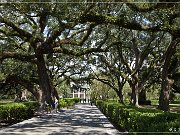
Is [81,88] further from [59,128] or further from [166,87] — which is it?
[59,128]

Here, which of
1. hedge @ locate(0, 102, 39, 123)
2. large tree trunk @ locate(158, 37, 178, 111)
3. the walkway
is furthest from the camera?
hedge @ locate(0, 102, 39, 123)

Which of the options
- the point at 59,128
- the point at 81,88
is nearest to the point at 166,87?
the point at 59,128

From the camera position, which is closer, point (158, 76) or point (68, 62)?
point (158, 76)

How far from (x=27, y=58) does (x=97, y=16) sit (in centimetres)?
1266

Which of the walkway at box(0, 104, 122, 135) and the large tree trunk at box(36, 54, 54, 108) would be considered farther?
the large tree trunk at box(36, 54, 54, 108)

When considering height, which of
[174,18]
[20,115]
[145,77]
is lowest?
[20,115]

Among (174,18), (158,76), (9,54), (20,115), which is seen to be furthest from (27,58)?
(158,76)

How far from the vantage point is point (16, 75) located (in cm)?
3534

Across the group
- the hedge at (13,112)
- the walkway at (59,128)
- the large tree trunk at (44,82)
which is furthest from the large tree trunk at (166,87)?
the large tree trunk at (44,82)

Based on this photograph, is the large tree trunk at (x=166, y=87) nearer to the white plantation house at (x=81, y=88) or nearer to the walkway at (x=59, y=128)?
the walkway at (x=59, y=128)

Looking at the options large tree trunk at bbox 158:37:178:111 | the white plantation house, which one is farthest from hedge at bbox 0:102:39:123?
the white plantation house

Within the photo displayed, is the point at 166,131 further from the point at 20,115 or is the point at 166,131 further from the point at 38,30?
the point at 38,30

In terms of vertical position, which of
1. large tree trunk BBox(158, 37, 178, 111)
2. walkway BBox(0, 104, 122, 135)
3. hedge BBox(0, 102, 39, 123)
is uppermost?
large tree trunk BBox(158, 37, 178, 111)

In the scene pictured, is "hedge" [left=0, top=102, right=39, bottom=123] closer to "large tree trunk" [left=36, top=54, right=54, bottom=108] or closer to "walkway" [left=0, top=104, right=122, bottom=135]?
"walkway" [left=0, top=104, right=122, bottom=135]
